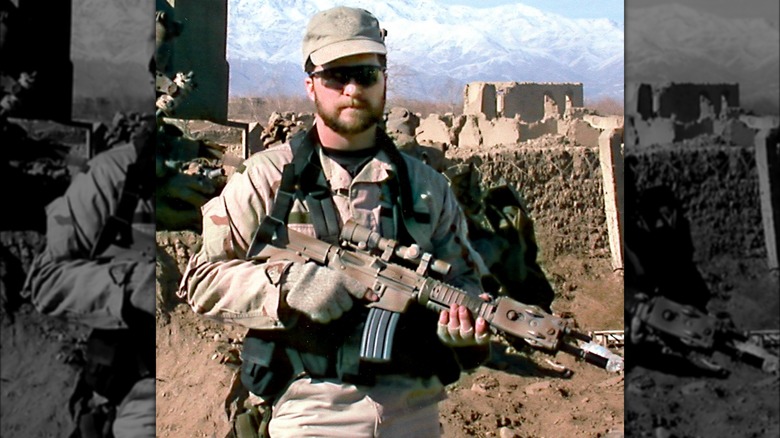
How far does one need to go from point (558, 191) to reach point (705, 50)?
0.79m

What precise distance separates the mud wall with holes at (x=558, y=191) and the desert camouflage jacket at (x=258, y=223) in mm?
363

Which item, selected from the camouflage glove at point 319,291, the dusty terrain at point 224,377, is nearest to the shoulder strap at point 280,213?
the camouflage glove at point 319,291

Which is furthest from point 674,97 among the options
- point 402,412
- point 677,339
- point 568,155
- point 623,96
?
point 402,412

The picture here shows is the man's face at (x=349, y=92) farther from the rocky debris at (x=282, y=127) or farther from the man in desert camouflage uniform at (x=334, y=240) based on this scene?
the rocky debris at (x=282, y=127)

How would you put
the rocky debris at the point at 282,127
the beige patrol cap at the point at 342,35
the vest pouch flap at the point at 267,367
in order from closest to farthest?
1. the beige patrol cap at the point at 342,35
2. the vest pouch flap at the point at 267,367
3. the rocky debris at the point at 282,127

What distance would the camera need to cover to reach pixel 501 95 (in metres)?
3.89

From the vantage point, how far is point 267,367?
356 cm

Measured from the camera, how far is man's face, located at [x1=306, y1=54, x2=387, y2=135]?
3469mm

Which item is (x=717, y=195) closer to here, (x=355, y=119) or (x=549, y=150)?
(x=549, y=150)

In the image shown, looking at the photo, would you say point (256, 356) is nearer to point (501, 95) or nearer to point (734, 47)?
point (501, 95)

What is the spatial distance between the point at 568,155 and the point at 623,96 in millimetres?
313

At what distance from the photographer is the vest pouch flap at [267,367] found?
3.55 m

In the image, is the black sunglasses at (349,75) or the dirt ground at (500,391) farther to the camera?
the dirt ground at (500,391)

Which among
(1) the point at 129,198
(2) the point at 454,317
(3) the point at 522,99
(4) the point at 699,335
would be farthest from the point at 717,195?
(1) the point at 129,198
